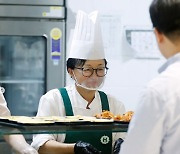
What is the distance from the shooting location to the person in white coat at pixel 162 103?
1.03m

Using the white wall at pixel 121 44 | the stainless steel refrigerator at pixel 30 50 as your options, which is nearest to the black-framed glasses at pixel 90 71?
the stainless steel refrigerator at pixel 30 50

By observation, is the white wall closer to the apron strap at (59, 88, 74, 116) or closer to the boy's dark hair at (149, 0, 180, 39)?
the apron strap at (59, 88, 74, 116)

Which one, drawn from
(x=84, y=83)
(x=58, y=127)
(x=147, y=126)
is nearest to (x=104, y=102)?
(x=84, y=83)

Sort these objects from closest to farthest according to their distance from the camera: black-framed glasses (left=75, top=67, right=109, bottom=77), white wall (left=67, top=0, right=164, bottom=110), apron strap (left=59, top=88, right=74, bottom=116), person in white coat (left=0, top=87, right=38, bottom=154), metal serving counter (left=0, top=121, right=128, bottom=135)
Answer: metal serving counter (left=0, top=121, right=128, bottom=135)
person in white coat (left=0, top=87, right=38, bottom=154)
apron strap (left=59, top=88, right=74, bottom=116)
black-framed glasses (left=75, top=67, right=109, bottom=77)
white wall (left=67, top=0, right=164, bottom=110)

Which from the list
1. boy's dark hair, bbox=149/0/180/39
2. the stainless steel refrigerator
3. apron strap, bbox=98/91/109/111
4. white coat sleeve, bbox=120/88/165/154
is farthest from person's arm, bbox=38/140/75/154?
the stainless steel refrigerator

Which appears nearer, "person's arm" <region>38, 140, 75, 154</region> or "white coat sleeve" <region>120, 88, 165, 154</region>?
"white coat sleeve" <region>120, 88, 165, 154</region>

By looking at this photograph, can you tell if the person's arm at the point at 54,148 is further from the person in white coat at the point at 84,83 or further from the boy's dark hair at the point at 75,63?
the boy's dark hair at the point at 75,63

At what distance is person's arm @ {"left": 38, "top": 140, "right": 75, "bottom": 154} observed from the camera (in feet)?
5.43

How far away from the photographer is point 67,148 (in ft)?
5.39

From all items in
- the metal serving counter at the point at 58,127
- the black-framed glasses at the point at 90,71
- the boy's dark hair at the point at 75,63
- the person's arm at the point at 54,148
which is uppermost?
the boy's dark hair at the point at 75,63

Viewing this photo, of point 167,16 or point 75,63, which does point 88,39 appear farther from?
point 167,16

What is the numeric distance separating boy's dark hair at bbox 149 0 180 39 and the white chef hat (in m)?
0.99

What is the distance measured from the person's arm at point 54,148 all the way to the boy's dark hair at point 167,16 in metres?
0.71

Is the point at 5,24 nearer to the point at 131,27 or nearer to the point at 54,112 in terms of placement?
the point at 131,27
